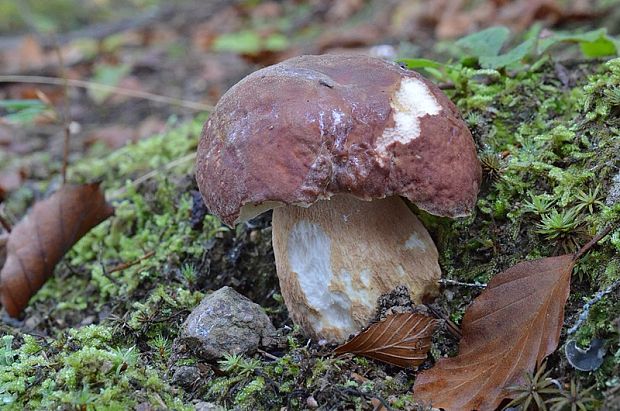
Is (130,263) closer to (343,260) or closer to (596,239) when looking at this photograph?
(343,260)

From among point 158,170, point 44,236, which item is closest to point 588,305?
point 158,170

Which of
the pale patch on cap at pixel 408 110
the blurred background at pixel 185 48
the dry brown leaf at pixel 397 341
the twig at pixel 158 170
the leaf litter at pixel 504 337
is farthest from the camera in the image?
the blurred background at pixel 185 48

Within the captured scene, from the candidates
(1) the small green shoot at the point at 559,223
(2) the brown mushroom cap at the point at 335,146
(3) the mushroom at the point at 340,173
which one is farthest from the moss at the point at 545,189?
(2) the brown mushroom cap at the point at 335,146

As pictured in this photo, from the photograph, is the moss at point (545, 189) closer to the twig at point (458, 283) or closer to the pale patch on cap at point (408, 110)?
the twig at point (458, 283)

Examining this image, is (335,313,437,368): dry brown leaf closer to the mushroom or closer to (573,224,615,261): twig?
the mushroom

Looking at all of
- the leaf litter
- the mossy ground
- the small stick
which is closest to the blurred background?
the mossy ground

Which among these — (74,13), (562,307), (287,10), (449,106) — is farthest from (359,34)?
(74,13)
